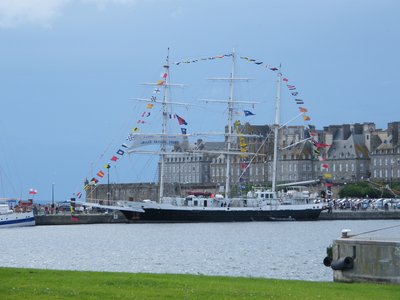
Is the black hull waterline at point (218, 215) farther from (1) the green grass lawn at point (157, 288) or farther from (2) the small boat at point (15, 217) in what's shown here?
(1) the green grass lawn at point (157, 288)

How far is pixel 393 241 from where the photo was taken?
2781cm

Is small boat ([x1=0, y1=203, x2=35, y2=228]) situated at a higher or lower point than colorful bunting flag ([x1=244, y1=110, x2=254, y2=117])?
lower

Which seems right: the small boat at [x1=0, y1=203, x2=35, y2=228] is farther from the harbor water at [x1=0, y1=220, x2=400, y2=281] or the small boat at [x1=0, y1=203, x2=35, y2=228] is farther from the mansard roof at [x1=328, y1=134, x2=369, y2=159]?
the mansard roof at [x1=328, y1=134, x2=369, y2=159]

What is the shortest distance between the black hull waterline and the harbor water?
47.9ft

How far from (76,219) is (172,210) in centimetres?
911

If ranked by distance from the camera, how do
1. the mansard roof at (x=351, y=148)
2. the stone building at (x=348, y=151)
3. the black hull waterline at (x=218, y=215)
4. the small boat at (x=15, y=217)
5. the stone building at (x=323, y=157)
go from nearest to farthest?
the small boat at (x=15, y=217) → the black hull waterline at (x=218, y=215) → the stone building at (x=323, y=157) → the mansard roof at (x=351, y=148) → the stone building at (x=348, y=151)

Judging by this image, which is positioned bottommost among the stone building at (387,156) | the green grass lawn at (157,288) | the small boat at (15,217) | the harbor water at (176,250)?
the harbor water at (176,250)

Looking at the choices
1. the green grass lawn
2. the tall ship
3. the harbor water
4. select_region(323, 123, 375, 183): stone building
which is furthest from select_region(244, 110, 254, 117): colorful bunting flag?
the green grass lawn

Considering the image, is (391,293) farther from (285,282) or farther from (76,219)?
(76,219)

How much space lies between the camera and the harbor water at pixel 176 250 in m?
41.4

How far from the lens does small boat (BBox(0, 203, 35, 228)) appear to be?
281 feet

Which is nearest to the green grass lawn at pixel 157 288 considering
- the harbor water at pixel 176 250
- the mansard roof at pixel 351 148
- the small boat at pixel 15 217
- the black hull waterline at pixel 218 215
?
the harbor water at pixel 176 250

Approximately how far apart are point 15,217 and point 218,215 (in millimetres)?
22001

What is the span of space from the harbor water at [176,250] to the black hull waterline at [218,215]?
47.9 ft
